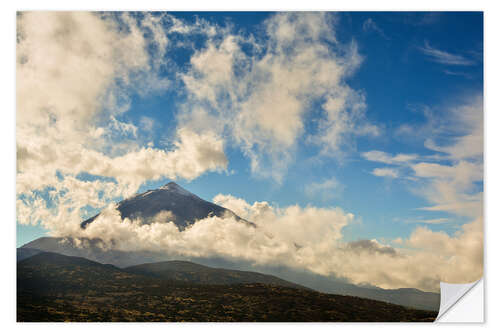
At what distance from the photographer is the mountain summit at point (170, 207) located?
32.7ft

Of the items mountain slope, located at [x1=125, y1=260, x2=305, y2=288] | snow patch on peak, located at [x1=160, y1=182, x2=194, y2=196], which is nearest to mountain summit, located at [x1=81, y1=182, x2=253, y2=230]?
snow patch on peak, located at [x1=160, y1=182, x2=194, y2=196]

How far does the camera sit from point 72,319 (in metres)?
8.66

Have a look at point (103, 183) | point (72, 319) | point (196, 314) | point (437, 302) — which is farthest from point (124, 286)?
point (437, 302)

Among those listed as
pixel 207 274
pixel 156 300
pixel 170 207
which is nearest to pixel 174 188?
pixel 170 207

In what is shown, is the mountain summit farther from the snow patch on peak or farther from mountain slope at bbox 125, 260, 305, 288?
mountain slope at bbox 125, 260, 305, 288

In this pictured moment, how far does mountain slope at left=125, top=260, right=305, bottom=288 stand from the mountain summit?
1.31 meters

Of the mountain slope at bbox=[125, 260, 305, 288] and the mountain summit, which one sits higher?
the mountain summit

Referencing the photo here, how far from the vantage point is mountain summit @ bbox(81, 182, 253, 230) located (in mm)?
9977

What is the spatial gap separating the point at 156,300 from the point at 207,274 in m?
1.75

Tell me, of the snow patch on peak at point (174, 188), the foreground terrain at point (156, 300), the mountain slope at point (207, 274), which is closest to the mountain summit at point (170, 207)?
the snow patch on peak at point (174, 188)

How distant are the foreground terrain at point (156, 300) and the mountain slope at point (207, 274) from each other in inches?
5.0

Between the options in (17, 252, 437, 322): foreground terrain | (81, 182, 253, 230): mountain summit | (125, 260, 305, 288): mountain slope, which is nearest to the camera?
(17, 252, 437, 322): foreground terrain
